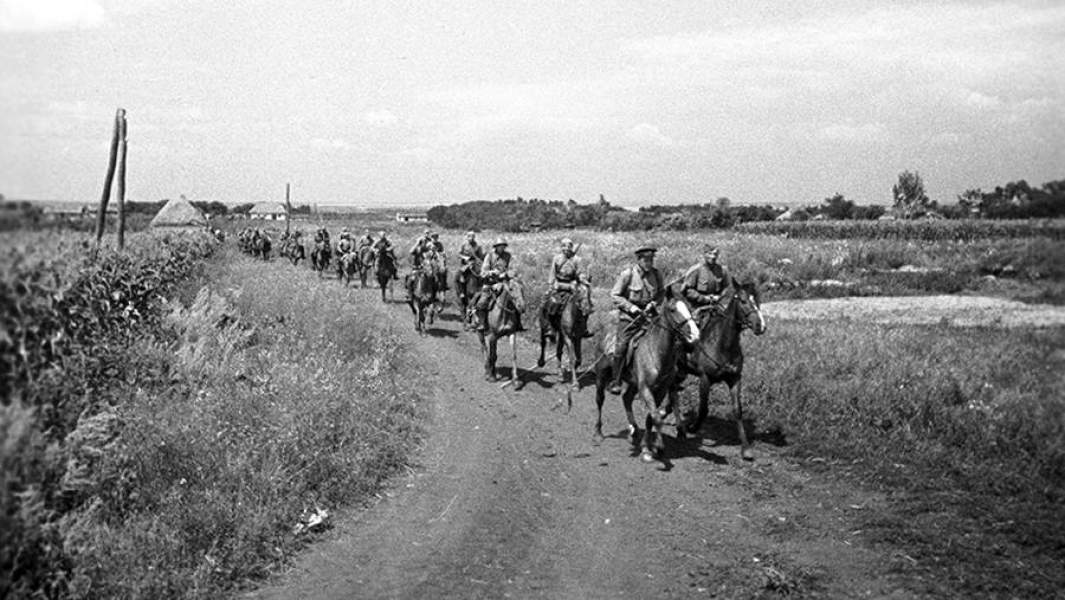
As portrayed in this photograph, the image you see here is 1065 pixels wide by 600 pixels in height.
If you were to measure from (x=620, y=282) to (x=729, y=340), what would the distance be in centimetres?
200

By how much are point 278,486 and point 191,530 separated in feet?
3.19

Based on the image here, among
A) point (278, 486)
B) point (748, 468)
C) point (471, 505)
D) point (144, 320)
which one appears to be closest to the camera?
point (278, 486)

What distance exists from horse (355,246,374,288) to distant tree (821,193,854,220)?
50.1 metres

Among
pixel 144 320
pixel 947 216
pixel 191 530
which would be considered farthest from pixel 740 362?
pixel 947 216

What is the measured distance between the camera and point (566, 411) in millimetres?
12188

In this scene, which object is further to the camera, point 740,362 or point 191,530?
point 740,362

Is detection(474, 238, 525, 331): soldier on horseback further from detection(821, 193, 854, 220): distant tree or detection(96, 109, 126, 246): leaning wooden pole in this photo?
detection(821, 193, 854, 220): distant tree

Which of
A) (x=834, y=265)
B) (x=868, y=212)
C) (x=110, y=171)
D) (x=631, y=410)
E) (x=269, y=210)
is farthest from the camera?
(x=269, y=210)

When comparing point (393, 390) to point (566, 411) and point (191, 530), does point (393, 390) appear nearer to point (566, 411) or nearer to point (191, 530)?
point (566, 411)

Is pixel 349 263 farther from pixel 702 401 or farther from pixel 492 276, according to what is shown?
pixel 702 401

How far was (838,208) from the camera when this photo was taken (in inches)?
2724

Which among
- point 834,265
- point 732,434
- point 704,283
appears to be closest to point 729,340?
point 704,283

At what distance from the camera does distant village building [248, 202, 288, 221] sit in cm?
12062

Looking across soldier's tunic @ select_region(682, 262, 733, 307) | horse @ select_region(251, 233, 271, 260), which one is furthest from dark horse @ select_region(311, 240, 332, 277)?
soldier's tunic @ select_region(682, 262, 733, 307)
